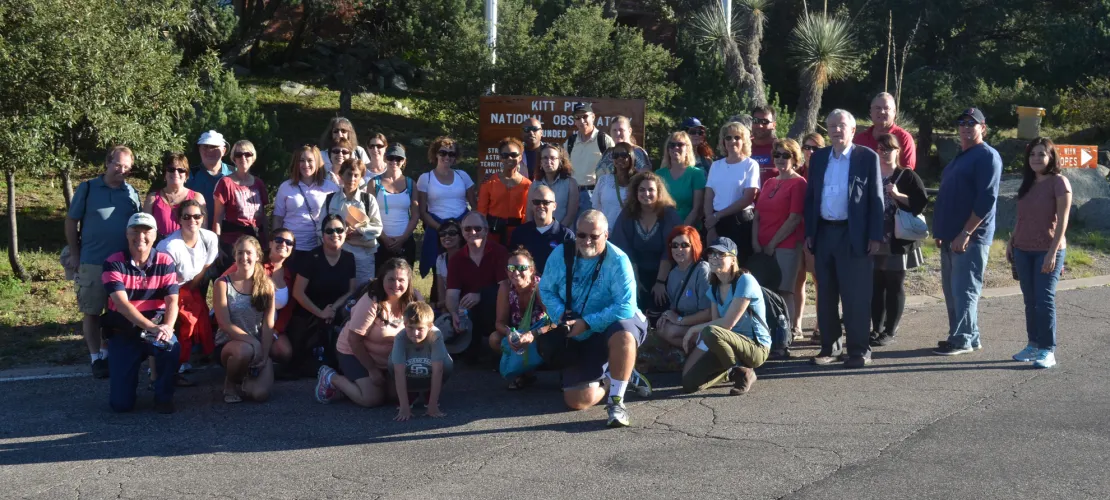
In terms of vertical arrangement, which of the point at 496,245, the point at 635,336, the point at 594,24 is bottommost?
the point at 635,336

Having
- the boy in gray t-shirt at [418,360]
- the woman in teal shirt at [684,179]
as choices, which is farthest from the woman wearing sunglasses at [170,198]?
the woman in teal shirt at [684,179]

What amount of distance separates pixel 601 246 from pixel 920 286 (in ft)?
18.8

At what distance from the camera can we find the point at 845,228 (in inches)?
298

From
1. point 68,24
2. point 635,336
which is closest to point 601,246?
point 635,336

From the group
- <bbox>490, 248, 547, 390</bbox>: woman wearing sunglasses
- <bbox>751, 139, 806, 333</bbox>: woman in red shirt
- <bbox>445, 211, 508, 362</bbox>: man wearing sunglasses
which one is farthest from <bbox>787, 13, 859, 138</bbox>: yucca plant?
<bbox>490, 248, 547, 390</bbox>: woman wearing sunglasses

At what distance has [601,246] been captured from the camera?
6.63 metres

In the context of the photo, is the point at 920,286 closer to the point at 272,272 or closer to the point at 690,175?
the point at 690,175

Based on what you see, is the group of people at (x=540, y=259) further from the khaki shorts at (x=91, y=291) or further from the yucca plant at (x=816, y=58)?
the yucca plant at (x=816, y=58)

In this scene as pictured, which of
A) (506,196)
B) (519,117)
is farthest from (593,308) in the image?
(519,117)

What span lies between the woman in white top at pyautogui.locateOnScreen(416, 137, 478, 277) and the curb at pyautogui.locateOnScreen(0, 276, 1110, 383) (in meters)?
2.89

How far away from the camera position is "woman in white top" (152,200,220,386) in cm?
718

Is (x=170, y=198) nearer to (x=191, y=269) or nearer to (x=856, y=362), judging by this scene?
(x=191, y=269)

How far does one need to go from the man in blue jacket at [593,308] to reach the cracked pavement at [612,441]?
0.24 metres

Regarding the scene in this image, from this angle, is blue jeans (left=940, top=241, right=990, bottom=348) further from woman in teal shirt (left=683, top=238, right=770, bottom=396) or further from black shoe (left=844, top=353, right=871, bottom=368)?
woman in teal shirt (left=683, top=238, right=770, bottom=396)
